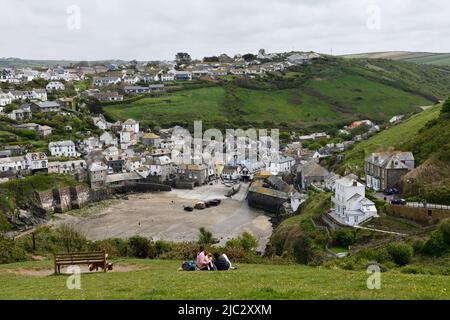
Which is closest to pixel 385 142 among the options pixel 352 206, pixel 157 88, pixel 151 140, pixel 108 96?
pixel 352 206

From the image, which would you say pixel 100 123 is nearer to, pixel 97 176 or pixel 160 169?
pixel 160 169

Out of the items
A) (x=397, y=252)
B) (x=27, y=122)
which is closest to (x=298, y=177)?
(x=397, y=252)

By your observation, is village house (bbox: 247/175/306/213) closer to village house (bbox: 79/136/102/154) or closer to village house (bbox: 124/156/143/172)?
village house (bbox: 124/156/143/172)

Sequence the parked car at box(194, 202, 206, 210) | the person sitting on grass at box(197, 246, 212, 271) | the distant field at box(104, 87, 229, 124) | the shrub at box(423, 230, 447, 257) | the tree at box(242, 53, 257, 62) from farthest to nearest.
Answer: the tree at box(242, 53, 257, 62) → the distant field at box(104, 87, 229, 124) → the parked car at box(194, 202, 206, 210) → the shrub at box(423, 230, 447, 257) → the person sitting on grass at box(197, 246, 212, 271)

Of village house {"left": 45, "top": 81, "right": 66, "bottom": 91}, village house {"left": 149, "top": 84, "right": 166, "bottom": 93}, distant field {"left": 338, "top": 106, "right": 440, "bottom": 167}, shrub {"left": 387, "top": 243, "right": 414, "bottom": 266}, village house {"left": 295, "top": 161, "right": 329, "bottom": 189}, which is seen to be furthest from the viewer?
village house {"left": 149, "top": 84, "right": 166, "bottom": 93}

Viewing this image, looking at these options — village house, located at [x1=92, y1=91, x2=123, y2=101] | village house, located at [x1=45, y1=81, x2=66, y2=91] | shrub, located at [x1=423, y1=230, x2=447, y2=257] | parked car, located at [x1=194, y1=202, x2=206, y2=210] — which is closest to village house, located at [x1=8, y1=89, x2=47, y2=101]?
village house, located at [x1=45, y1=81, x2=66, y2=91]
